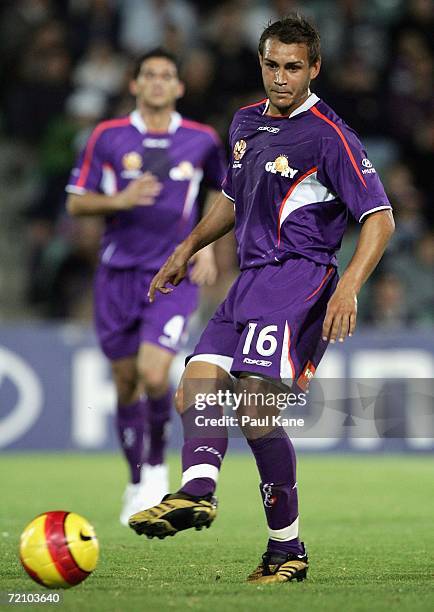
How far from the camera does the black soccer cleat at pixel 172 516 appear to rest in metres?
4.92

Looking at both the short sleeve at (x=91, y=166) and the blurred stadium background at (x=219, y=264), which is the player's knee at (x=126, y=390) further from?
the short sleeve at (x=91, y=166)

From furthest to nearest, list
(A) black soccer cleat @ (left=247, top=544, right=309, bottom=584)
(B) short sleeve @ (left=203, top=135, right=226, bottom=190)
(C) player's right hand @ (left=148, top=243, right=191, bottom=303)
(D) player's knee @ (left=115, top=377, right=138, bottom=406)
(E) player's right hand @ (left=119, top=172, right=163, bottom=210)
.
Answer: (B) short sleeve @ (left=203, top=135, right=226, bottom=190)
(D) player's knee @ (left=115, top=377, right=138, bottom=406)
(E) player's right hand @ (left=119, top=172, right=163, bottom=210)
(C) player's right hand @ (left=148, top=243, right=191, bottom=303)
(A) black soccer cleat @ (left=247, top=544, right=309, bottom=584)

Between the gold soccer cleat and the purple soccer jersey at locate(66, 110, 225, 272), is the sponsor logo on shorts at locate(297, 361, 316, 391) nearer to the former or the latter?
the gold soccer cleat

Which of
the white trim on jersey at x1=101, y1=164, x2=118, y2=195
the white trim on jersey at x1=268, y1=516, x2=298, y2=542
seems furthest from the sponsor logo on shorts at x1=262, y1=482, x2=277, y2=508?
the white trim on jersey at x1=101, y1=164, x2=118, y2=195

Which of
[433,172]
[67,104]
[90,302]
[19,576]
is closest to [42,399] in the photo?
[90,302]

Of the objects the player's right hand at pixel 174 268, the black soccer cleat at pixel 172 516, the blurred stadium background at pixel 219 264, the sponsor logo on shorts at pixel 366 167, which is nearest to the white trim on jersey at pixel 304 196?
the sponsor logo on shorts at pixel 366 167

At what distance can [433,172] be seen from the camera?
48.3 ft

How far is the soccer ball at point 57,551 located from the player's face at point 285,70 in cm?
195

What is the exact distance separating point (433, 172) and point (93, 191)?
23.3 feet

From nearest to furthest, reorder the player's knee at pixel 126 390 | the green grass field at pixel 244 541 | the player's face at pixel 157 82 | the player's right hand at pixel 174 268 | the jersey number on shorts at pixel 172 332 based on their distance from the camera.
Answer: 1. the green grass field at pixel 244 541
2. the player's right hand at pixel 174 268
3. the jersey number on shorts at pixel 172 332
4. the player's face at pixel 157 82
5. the player's knee at pixel 126 390

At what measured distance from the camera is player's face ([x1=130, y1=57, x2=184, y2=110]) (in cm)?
838

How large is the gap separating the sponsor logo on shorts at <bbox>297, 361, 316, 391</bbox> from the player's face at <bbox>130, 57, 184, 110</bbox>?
11.2 ft

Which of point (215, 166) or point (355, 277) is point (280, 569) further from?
point (215, 166)

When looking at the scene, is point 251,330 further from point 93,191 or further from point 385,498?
point 385,498
